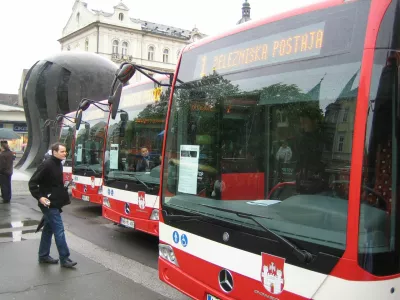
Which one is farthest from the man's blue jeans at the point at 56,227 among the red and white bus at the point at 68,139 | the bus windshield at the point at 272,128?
the red and white bus at the point at 68,139

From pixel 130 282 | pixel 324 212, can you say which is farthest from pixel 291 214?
pixel 130 282

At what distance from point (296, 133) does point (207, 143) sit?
95 cm

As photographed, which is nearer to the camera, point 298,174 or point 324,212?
point 324,212

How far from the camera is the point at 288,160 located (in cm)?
320

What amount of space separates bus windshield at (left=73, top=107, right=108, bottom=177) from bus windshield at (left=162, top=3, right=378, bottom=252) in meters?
6.10

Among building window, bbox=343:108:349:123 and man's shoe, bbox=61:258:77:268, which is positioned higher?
building window, bbox=343:108:349:123

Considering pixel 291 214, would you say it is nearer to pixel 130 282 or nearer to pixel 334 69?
pixel 334 69

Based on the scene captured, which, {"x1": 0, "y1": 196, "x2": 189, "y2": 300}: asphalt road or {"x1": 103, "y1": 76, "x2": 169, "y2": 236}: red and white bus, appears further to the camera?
{"x1": 103, "y1": 76, "x2": 169, "y2": 236}: red and white bus

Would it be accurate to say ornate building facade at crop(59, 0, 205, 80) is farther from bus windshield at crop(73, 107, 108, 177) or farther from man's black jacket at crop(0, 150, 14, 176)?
bus windshield at crop(73, 107, 108, 177)

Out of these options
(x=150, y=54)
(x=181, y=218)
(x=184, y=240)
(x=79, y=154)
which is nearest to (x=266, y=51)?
(x=181, y=218)

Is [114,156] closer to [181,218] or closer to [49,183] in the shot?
[49,183]

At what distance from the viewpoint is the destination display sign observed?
2828 mm

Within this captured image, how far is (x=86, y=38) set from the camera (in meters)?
70.1

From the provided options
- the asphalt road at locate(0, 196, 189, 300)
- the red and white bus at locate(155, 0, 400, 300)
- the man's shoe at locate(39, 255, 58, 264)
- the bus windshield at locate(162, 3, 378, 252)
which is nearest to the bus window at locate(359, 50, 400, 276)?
the red and white bus at locate(155, 0, 400, 300)
